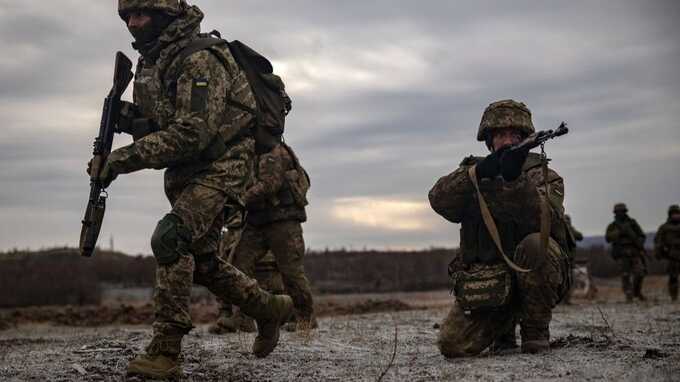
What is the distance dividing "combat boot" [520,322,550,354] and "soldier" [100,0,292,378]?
1734 millimetres

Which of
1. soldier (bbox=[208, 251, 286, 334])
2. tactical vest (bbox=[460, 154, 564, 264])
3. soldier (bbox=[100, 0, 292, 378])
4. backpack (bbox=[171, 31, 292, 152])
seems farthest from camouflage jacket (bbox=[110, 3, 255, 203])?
soldier (bbox=[208, 251, 286, 334])

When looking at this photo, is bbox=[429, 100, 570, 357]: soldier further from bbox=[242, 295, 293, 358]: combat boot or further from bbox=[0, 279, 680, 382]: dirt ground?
bbox=[242, 295, 293, 358]: combat boot

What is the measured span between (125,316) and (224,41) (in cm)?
1230

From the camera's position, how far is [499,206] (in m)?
5.83

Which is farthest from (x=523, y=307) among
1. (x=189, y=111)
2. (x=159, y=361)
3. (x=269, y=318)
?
(x=189, y=111)

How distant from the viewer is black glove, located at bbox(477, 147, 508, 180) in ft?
18.0

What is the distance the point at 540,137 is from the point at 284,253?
12.2 feet

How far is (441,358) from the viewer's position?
5.99 meters

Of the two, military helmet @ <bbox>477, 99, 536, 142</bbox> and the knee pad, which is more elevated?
military helmet @ <bbox>477, 99, 536, 142</bbox>

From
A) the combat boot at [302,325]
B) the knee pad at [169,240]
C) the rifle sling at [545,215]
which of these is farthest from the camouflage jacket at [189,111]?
the combat boot at [302,325]

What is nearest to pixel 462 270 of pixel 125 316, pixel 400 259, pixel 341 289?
pixel 125 316

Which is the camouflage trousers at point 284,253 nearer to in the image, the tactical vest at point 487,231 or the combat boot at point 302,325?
the combat boot at point 302,325

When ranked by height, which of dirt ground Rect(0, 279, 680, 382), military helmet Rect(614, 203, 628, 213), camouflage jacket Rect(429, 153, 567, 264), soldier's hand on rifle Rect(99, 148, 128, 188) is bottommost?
dirt ground Rect(0, 279, 680, 382)

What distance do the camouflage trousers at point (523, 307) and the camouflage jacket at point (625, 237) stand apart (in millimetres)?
12469
